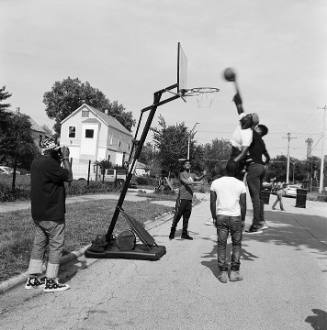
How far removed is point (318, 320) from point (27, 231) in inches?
261

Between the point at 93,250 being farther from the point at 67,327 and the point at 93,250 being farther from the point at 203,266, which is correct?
the point at 67,327

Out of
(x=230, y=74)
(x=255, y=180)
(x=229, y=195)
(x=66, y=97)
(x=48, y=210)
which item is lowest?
(x=48, y=210)

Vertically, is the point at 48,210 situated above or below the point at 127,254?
above

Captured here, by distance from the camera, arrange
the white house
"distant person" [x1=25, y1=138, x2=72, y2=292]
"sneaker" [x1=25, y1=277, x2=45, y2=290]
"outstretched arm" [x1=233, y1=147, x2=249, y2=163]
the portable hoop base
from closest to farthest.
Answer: "distant person" [x1=25, y1=138, x2=72, y2=292] → "sneaker" [x1=25, y1=277, x2=45, y2=290] → "outstretched arm" [x1=233, y1=147, x2=249, y2=163] → the portable hoop base → the white house

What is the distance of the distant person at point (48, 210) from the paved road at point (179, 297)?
0.25 meters

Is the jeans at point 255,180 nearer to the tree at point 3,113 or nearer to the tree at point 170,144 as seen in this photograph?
the tree at point 3,113

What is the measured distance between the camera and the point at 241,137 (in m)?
6.56

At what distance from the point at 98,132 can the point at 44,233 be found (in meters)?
55.9

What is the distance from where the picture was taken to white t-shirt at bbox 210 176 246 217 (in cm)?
714

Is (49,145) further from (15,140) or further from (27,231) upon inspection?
(15,140)

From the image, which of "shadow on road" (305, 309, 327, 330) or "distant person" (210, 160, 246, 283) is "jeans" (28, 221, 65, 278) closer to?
"distant person" (210, 160, 246, 283)

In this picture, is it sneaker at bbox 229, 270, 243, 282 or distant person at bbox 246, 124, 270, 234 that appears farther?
sneaker at bbox 229, 270, 243, 282

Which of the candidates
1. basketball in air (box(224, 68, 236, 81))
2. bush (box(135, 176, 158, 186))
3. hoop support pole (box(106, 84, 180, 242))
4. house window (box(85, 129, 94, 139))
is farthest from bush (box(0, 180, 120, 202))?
house window (box(85, 129, 94, 139))

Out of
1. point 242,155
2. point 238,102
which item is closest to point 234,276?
point 242,155
